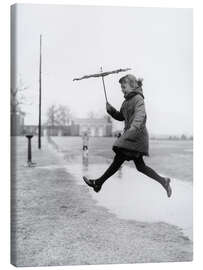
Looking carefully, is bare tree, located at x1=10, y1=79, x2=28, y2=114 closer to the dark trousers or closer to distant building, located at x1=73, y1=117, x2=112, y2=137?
distant building, located at x1=73, y1=117, x2=112, y2=137

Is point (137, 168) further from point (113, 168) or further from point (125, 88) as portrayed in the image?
point (125, 88)

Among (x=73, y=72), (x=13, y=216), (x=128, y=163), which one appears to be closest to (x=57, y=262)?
(x=13, y=216)

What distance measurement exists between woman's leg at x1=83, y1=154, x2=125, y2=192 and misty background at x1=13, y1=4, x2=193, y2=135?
324mm

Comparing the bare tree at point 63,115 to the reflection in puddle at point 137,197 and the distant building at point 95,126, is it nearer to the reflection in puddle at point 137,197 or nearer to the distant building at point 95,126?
the distant building at point 95,126

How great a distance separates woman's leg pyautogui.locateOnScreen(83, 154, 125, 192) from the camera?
20.7ft

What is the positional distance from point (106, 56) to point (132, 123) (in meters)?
0.70

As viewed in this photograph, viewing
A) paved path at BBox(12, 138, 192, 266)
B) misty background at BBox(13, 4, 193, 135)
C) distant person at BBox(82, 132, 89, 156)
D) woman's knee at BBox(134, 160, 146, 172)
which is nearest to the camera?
paved path at BBox(12, 138, 192, 266)

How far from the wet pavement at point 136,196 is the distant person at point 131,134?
0.17 ft

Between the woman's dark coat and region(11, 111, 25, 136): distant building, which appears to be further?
the woman's dark coat

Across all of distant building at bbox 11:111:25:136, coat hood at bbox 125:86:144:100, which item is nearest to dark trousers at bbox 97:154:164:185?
coat hood at bbox 125:86:144:100

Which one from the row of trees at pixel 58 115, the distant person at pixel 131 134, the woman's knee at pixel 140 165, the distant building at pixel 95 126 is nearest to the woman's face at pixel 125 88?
the distant person at pixel 131 134

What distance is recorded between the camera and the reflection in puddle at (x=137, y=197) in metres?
6.32

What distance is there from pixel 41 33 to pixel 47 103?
66 centimetres

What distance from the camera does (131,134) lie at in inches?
248
